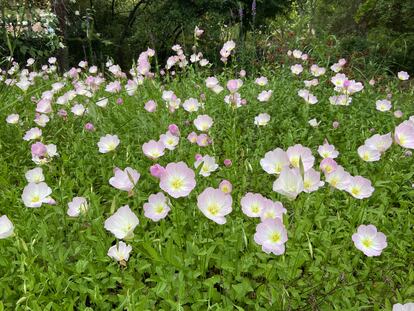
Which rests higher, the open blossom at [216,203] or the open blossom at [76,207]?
the open blossom at [216,203]

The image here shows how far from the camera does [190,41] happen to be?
10.7 m

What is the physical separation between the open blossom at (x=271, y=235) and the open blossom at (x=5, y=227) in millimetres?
940

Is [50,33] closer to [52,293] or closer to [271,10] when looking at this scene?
[52,293]

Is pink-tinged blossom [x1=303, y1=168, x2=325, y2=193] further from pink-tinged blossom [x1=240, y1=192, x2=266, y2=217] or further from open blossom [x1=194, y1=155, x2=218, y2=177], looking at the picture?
open blossom [x1=194, y1=155, x2=218, y2=177]

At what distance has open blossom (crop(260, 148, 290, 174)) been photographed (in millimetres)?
1628

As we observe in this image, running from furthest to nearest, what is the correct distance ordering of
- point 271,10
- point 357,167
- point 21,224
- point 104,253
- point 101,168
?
point 271,10
point 357,167
point 101,168
point 21,224
point 104,253

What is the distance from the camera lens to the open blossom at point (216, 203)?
151 cm

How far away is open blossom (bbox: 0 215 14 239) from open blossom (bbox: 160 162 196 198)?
0.62 metres

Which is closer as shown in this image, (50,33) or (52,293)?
(52,293)

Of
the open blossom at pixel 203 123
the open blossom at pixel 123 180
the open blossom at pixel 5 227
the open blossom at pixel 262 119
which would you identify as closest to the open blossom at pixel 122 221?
the open blossom at pixel 123 180

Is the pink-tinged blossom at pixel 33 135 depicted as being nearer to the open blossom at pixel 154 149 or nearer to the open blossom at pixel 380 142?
the open blossom at pixel 154 149

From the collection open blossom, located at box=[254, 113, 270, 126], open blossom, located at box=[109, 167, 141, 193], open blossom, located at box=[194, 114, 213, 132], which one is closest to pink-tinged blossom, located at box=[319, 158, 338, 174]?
open blossom, located at box=[109, 167, 141, 193]

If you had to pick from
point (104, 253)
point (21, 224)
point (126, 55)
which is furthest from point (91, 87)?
point (126, 55)

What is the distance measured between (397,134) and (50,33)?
17.0 feet
